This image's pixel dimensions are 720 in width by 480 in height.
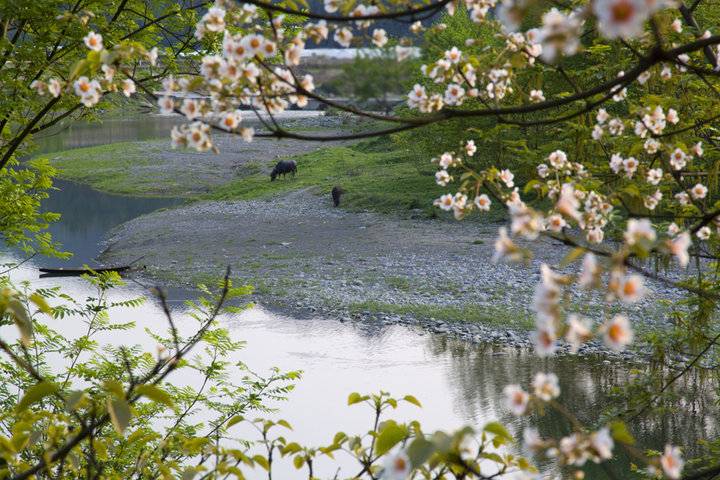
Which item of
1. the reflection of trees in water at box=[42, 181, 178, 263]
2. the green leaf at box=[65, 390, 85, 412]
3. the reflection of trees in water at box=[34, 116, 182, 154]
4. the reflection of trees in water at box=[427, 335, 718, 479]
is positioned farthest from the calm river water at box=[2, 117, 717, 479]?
the reflection of trees in water at box=[34, 116, 182, 154]

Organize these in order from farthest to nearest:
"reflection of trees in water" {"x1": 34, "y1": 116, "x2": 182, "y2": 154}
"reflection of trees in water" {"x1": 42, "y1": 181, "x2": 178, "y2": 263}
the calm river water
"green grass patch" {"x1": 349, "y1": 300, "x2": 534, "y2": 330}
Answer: "reflection of trees in water" {"x1": 34, "y1": 116, "x2": 182, "y2": 154} → "reflection of trees in water" {"x1": 42, "y1": 181, "x2": 178, "y2": 263} → "green grass patch" {"x1": 349, "y1": 300, "x2": 534, "y2": 330} → the calm river water

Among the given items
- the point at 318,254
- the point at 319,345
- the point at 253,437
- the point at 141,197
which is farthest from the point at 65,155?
the point at 253,437

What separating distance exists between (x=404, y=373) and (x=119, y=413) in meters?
8.59

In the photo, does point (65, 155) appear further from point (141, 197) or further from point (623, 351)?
point (623, 351)

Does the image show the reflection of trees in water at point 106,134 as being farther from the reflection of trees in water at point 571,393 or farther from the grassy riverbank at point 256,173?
the reflection of trees in water at point 571,393

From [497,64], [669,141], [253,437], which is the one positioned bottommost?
[253,437]

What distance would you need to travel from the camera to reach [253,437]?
321 inches

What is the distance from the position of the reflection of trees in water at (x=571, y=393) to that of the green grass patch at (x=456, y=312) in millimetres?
857

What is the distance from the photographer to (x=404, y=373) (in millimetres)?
9852

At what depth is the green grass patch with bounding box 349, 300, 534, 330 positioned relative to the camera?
11625 millimetres

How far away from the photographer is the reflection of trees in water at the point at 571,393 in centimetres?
800

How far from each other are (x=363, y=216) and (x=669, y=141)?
1617 cm

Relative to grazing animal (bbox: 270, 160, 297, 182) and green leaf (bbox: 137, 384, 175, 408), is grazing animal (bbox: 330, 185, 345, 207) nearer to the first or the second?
grazing animal (bbox: 270, 160, 297, 182)

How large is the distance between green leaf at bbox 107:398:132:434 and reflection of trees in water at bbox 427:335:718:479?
6494 mm
